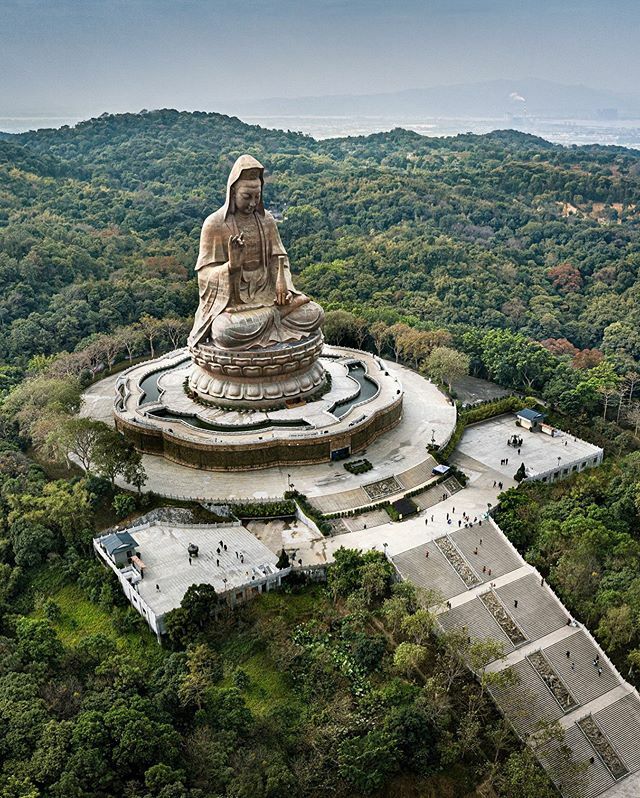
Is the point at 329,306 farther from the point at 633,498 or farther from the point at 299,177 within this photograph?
the point at 299,177

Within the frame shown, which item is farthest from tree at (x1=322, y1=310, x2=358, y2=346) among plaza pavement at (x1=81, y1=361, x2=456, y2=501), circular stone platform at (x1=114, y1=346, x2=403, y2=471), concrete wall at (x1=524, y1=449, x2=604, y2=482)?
concrete wall at (x1=524, y1=449, x2=604, y2=482)

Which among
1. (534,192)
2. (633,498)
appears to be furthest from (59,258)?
(534,192)

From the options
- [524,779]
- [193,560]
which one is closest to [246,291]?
[193,560]

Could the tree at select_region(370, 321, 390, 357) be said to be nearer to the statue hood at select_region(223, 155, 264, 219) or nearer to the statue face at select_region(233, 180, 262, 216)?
the statue face at select_region(233, 180, 262, 216)

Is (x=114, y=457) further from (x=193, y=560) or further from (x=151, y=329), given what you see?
(x=151, y=329)

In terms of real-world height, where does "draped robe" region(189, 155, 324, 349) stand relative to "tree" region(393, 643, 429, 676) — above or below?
above

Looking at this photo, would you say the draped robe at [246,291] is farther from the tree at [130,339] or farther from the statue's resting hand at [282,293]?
the tree at [130,339]
